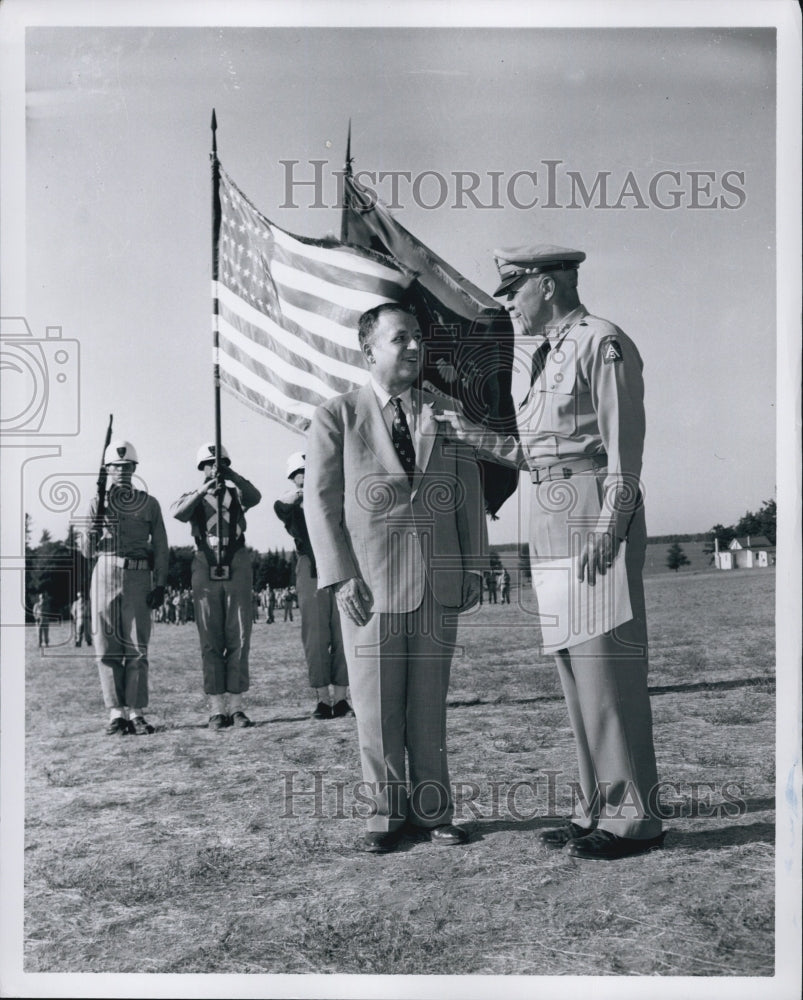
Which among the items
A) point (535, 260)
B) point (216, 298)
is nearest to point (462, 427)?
point (535, 260)

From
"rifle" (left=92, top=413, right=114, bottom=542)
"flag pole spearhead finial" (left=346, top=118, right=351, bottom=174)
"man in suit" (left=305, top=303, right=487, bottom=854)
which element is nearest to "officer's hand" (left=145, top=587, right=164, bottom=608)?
"rifle" (left=92, top=413, right=114, bottom=542)

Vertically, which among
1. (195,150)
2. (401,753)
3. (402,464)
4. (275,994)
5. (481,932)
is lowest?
(275,994)

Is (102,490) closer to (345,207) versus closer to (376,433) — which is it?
(376,433)

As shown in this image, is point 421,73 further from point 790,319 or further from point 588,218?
point 790,319

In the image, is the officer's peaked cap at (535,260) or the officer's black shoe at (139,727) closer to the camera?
the officer's peaked cap at (535,260)

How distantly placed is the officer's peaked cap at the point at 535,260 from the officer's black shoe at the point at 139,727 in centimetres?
191

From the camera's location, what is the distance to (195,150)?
3.53 meters

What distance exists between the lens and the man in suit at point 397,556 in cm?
339

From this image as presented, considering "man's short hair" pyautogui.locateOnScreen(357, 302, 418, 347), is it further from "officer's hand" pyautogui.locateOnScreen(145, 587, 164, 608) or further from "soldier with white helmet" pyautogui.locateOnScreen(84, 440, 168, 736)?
"officer's hand" pyautogui.locateOnScreen(145, 587, 164, 608)

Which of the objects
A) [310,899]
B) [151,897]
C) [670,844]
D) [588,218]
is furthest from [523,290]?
[151,897]

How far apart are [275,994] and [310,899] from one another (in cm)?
34

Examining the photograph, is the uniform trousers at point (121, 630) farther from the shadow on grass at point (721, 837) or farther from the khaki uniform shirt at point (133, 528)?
the shadow on grass at point (721, 837)

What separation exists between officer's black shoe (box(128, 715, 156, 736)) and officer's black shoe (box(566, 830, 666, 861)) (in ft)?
4.74

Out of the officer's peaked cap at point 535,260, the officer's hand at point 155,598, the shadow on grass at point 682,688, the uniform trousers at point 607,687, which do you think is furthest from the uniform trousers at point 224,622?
the officer's peaked cap at point 535,260
